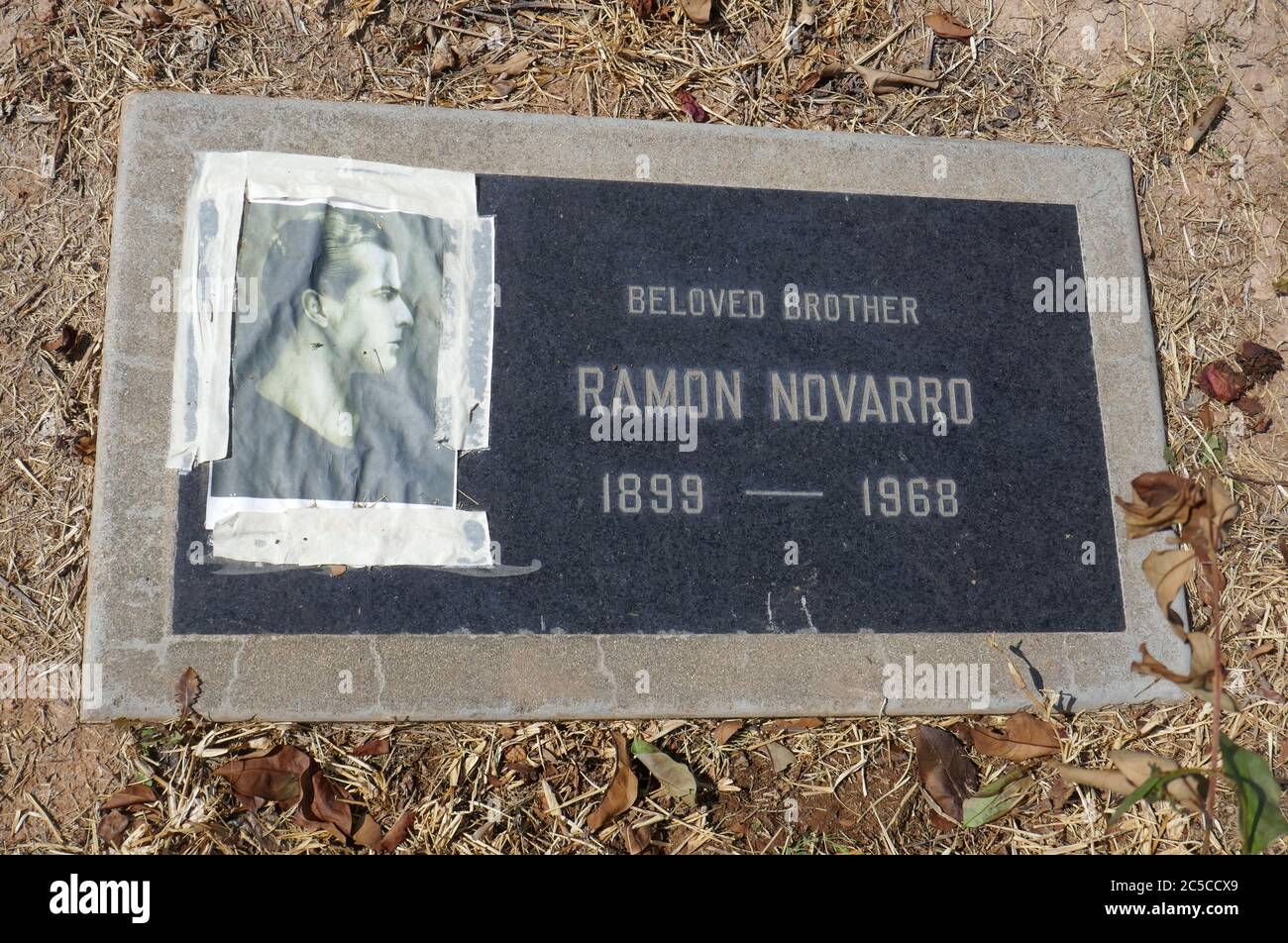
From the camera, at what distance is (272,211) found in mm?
2814

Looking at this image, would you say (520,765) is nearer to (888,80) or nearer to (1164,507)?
(1164,507)

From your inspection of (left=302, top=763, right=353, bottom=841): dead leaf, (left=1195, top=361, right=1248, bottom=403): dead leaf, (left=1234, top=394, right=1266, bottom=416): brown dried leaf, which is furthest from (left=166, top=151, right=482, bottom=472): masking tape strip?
(left=1234, top=394, right=1266, bottom=416): brown dried leaf

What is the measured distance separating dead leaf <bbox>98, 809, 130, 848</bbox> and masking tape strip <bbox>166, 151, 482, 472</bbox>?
40.3 inches

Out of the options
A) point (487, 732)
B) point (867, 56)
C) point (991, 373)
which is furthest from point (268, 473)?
point (867, 56)

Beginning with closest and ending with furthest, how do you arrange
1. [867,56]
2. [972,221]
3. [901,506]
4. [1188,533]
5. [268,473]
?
1. [1188,533]
2. [268,473]
3. [901,506]
4. [972,221]
5. [867,56]

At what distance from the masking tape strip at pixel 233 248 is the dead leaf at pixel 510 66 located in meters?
0.52

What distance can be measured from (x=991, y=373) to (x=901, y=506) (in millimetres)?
581

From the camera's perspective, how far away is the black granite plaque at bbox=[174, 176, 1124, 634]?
8.98ft

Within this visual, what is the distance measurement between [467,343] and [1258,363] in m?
2.82

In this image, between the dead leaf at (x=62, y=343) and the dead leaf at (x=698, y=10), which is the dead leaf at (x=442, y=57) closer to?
the dead leaf at (x=698, y=10)

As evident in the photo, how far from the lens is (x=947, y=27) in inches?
135

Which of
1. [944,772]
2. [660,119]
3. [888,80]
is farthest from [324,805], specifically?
[888,80]
